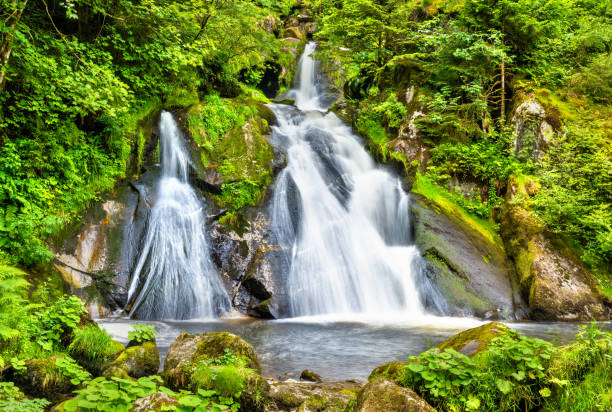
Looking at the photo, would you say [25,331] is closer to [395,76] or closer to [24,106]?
[24,106]

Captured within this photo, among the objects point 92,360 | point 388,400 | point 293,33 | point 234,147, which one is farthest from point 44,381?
point 293,33

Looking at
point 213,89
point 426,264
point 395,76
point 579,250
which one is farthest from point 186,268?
point 395,76

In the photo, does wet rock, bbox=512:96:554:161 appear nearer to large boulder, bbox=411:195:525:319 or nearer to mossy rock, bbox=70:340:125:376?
large boulder, bbox=411:195:525:319

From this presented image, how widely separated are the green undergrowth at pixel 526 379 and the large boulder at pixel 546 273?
5.88m

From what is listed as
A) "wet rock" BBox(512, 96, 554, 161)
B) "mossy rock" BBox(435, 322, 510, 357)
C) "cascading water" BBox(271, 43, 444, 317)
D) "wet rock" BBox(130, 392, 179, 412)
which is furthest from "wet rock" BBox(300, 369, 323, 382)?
"wet rock" BBox(512, 96, 554, 161)

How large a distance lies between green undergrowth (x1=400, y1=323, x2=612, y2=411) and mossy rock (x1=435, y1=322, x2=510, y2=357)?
2.10 feet

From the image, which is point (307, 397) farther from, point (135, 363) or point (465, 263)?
point (465, 263)

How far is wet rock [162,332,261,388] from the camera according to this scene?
3.39m

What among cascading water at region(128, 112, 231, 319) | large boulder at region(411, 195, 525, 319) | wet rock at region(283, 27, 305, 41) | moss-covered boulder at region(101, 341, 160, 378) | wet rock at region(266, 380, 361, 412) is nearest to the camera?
wet rock at region(266, 380, 361, 412)

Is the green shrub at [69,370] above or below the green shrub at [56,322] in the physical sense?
below

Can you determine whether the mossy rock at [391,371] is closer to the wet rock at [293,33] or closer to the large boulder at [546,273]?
the large boulder at [546,273]

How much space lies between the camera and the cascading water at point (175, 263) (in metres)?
7.00

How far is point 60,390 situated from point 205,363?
1.32 m

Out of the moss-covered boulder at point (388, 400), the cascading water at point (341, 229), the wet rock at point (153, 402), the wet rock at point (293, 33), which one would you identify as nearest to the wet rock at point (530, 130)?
the cascading water at point (341, 229)
